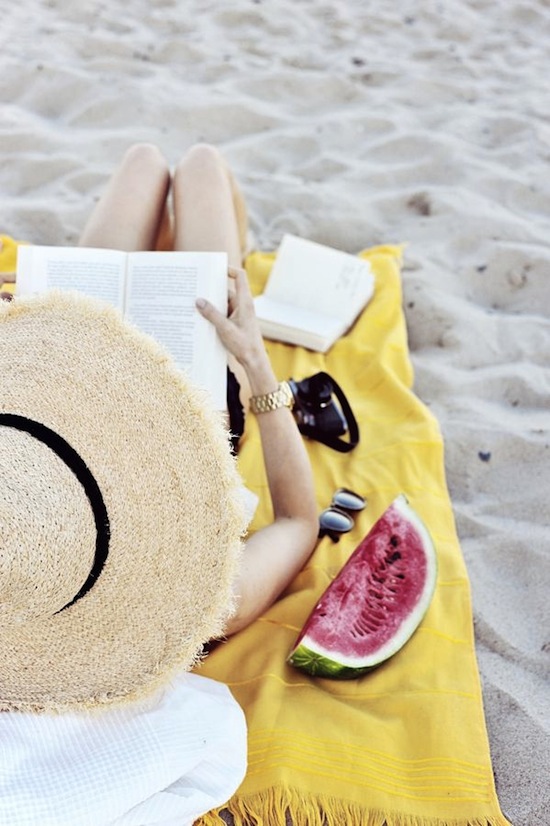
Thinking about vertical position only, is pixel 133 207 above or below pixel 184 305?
below

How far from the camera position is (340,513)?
6.75ft

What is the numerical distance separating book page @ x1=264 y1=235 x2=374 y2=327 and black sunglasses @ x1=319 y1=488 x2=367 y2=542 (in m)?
0.89

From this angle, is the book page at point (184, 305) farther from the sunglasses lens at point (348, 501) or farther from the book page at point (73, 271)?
the sunglasses lens at point (348, 501)

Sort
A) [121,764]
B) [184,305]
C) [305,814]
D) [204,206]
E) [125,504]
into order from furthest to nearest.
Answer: [204,206]
[184,305]
[305,814]
[121,764]
[125,504]

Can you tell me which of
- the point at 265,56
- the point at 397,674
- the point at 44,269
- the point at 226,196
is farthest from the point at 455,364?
the point at 265,56

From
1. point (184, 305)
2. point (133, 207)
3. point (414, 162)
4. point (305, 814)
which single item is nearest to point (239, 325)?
point (184, 305)

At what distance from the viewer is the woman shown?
5.61ft

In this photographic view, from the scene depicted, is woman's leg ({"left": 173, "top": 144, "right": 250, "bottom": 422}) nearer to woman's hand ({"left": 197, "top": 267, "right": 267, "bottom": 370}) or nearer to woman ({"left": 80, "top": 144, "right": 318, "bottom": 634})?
woman ({"left": 80, "top": 144, "right": 318, "bottom": 634})

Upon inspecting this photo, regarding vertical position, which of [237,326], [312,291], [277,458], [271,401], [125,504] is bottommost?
[312,291]

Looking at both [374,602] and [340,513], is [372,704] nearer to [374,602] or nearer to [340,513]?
[374,602]

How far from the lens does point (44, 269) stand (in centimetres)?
177

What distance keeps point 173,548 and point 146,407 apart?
198 mm

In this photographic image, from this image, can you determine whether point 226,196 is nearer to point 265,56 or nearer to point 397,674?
point 397,674

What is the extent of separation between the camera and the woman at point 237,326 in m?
1.71
